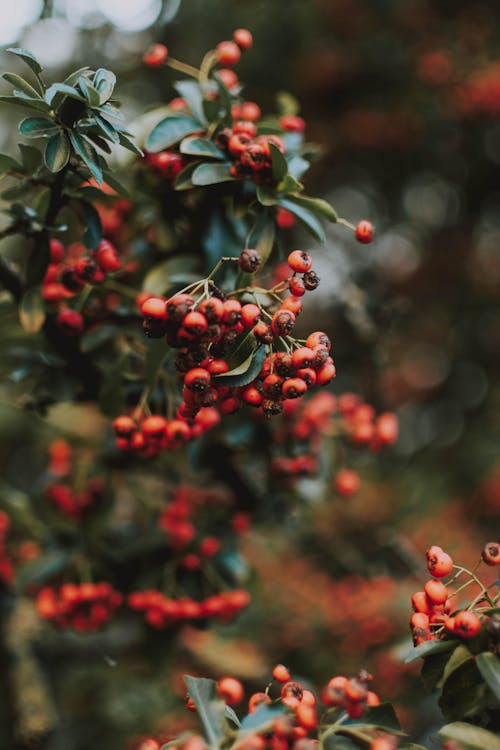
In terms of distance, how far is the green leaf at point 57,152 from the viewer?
5.38ft

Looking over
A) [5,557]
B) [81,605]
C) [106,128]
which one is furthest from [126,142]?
[5,557]

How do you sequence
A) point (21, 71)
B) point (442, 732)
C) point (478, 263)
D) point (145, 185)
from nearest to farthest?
point (442, 732) < point (145, 185) < point (21, 71) < point (478, 263)

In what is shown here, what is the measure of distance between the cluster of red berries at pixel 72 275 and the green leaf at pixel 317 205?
56cm

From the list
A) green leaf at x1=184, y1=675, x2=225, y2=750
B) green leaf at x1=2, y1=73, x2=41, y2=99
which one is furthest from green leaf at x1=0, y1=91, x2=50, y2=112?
green leaf at x1=184, y1=675, x2=225, y2=750

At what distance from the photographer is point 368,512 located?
4.36 m

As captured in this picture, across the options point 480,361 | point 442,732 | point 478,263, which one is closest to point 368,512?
point 480,361

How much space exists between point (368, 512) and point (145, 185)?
2.81 metres

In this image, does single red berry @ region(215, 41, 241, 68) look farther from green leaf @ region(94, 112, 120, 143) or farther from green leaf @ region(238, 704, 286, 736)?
green leaf @ region(238, 704, 286, 736)

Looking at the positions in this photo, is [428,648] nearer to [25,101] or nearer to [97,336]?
[97,336]

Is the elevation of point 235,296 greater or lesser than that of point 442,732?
greater

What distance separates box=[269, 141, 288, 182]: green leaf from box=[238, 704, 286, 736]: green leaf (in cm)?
127

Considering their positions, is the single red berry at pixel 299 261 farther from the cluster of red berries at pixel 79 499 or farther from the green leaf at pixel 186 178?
the cluster of red berries at pixel 79 499

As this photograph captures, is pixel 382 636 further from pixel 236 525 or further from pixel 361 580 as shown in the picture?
pixel 236 525

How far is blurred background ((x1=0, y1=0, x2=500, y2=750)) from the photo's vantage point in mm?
3729
